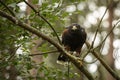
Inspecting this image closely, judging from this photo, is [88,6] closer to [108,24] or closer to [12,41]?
[108,24]

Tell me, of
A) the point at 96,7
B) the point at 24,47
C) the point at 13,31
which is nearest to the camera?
the point at 24,47

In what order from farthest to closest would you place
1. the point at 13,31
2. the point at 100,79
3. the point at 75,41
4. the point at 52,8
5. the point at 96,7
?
1. the point at 96,7
2. the point at 100,79
3. the point at 75,41
4. the point at 13,31
5. the point at 52,8

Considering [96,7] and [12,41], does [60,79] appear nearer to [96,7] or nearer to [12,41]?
[12,41]

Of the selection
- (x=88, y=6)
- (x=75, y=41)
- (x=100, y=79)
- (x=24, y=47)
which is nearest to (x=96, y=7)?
(x=88, y=6)

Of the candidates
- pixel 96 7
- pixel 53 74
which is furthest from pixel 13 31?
pixel 96 7

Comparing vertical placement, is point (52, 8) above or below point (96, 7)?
above

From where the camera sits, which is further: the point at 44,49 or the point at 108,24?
the point at 108,24

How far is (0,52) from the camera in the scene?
5.39 m

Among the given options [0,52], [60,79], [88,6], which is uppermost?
[0,52]

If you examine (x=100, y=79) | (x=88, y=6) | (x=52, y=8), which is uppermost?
(x=52, y=8)

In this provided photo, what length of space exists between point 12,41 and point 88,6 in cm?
1031

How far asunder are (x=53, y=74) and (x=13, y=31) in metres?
0.97

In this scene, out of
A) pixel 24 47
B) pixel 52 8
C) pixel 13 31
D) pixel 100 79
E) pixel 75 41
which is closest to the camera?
pixel 52 8

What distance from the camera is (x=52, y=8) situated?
4.48 meters
